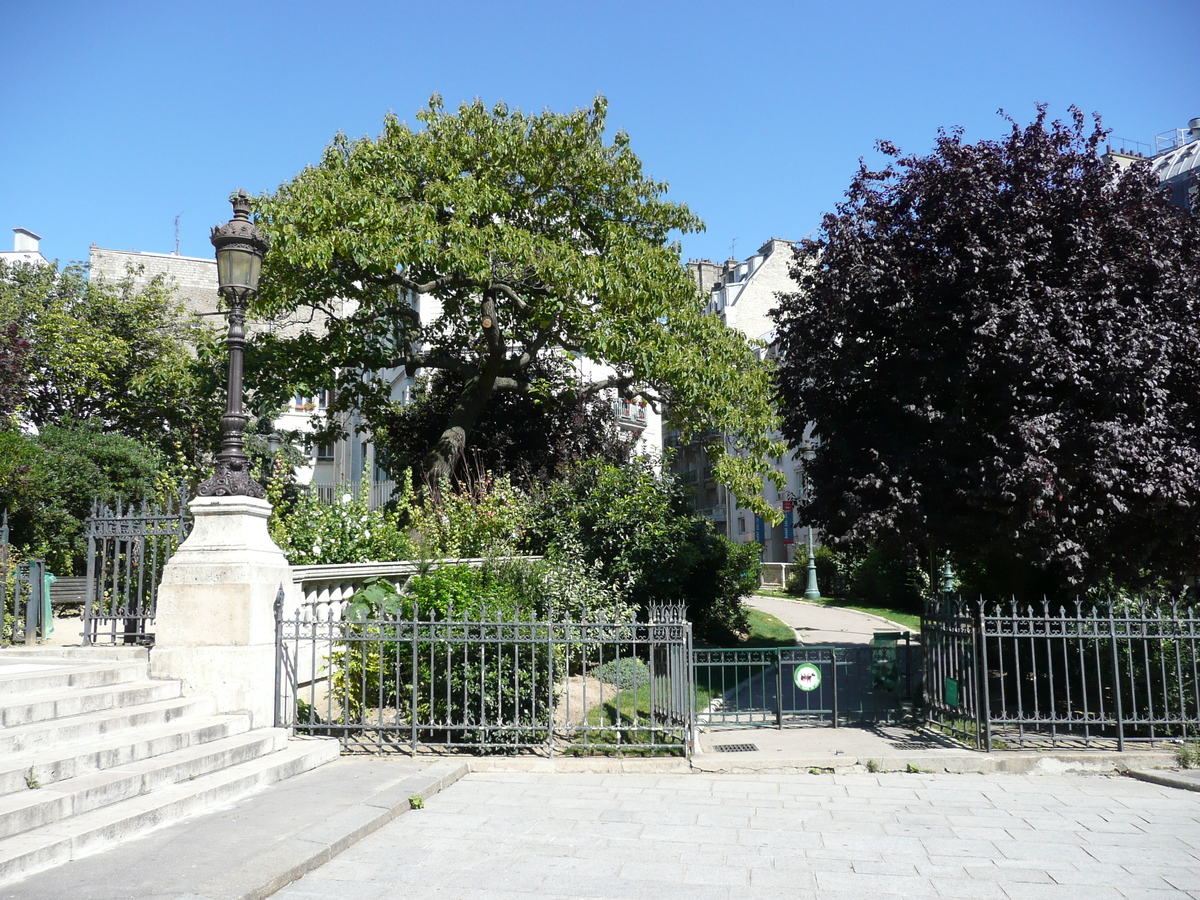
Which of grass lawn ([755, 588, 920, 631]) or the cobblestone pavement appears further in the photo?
grass lawn ([755, 588, 920, 631])

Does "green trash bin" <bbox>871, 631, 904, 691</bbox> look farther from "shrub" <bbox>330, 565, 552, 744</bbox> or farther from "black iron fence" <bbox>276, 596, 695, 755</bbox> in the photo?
"shrub" <bbox>330, 565, 552, 744</bbox>

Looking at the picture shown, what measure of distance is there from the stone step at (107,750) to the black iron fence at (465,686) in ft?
2.61

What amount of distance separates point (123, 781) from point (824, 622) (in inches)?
821

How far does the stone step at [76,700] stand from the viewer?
6.36m

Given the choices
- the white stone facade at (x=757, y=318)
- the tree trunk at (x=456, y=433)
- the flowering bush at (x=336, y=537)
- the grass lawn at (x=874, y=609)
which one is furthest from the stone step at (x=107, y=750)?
the white stone facade at (x=757, y=318)

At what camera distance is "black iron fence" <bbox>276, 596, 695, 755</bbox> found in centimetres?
827

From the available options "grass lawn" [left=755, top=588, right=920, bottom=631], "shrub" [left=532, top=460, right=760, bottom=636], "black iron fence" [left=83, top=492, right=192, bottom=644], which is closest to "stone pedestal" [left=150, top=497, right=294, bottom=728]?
"black iron fence" [left=83, top=492, right=192, bottom=644]

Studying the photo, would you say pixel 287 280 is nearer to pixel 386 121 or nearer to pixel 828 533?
pixel 386 121

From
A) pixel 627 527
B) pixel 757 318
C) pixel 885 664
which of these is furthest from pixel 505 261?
pixel 757 318

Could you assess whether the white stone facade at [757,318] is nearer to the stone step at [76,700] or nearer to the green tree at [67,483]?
the green tree at [67,483]

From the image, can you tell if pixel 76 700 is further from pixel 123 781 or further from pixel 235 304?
pixel 235 304

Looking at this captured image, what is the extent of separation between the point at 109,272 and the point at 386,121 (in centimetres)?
3206

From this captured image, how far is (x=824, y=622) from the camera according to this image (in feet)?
80.3

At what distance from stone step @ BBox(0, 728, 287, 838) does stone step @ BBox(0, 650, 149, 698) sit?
3.76ft
